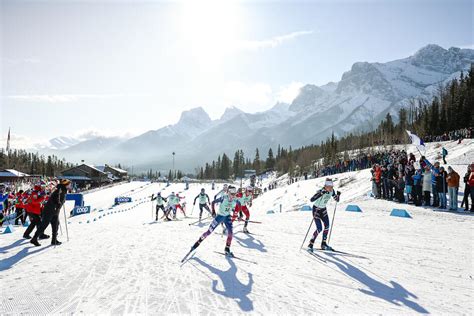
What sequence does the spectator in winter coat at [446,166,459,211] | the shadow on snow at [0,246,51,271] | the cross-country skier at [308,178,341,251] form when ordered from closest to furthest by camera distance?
the shadow on snow at [0,246,51,271] < the cross-country skier at [308,178,341,251] < the spectator in winter coat at [446,166,459,211]

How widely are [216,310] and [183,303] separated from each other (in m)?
0.65

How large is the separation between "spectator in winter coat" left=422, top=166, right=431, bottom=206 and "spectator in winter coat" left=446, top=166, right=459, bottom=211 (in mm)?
1200

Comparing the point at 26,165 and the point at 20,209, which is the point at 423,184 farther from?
the point at 26,165

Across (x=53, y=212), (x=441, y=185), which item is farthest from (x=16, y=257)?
(x=441, y=185)

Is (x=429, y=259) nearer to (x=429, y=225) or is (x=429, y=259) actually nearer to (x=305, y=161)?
(x=429, y=225)

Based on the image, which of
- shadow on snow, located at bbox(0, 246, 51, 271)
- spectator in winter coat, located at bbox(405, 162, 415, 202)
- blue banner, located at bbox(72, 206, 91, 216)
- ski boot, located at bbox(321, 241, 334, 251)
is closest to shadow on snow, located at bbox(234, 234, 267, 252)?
ski boot, located at bbox(321, 241, 334, 251)

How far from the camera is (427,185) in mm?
16391

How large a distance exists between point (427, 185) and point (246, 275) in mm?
13622

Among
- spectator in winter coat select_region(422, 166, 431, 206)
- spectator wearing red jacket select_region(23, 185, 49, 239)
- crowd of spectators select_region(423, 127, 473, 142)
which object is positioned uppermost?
crowd of spectators select_region(423, 127, 473, 142)

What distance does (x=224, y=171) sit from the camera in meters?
149

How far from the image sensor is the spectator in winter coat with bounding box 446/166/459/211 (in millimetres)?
14391

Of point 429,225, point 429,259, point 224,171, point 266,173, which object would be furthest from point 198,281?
point 224,171

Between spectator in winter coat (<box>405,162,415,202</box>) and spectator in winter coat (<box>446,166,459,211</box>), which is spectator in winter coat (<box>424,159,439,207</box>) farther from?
spectator in winter coat (<box>405,162,415,202</box>)

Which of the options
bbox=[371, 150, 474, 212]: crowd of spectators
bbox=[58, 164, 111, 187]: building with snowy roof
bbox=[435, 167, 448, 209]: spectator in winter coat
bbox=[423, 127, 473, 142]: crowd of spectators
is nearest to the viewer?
bbox=[371, 150, 474, 212]: crowd of spectators
